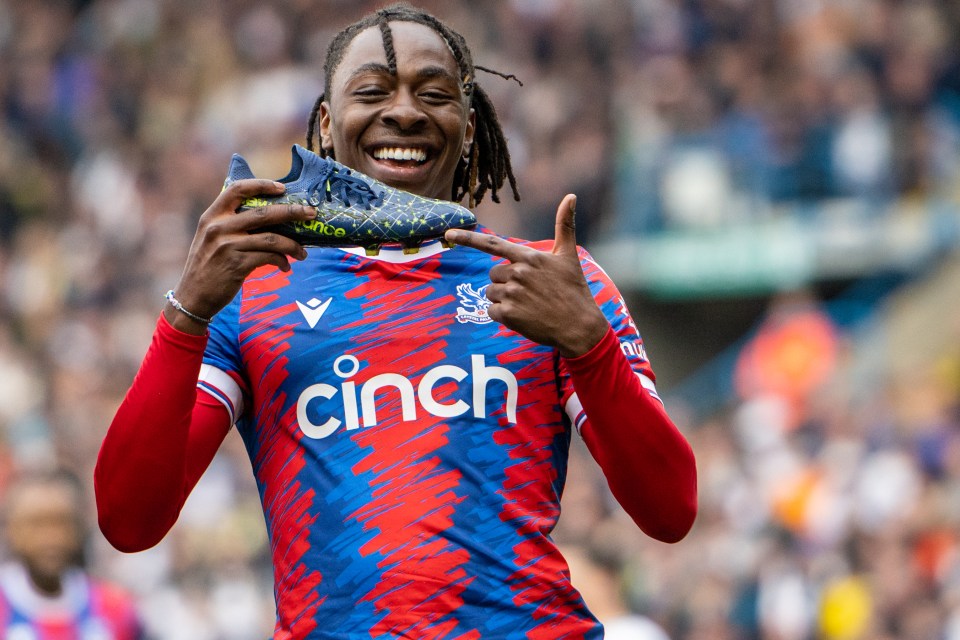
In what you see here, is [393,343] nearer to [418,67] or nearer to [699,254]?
[418,67]

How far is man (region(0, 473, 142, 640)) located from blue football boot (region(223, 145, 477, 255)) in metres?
3.13

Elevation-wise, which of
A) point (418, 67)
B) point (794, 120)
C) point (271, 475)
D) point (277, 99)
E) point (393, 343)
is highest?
point (277, 99)

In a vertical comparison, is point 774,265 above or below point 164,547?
above

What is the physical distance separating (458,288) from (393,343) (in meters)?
0.19

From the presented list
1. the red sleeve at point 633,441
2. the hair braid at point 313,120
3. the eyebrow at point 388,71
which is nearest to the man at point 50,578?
the hair braid at point 313,120

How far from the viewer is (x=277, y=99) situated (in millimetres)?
15172

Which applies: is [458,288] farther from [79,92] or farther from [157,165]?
[79,92]

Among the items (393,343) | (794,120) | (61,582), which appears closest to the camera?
(393,343)

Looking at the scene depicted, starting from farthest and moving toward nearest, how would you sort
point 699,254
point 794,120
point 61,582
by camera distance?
point 699,254 → point 794,120 → point 61,582

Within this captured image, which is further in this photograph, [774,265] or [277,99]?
[277,99]

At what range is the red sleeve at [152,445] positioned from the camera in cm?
284

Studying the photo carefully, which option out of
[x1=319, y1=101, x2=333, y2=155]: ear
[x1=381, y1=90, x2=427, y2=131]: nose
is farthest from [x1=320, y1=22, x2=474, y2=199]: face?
[x1=319, y1=101, x2=333, y2=155]: ear

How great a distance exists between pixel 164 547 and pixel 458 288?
8486 mm

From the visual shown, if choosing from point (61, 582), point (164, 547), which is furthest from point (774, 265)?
point (61, 582)
